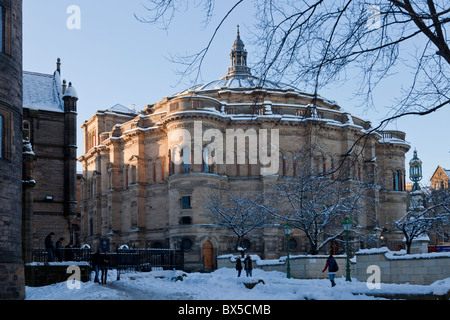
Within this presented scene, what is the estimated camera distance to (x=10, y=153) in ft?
75.1

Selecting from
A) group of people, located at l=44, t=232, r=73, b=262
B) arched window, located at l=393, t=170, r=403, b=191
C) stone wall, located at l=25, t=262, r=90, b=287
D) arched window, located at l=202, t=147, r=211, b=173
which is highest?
arched window, located at l=202, t=147, r=211, b=173

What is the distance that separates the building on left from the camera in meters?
22.0

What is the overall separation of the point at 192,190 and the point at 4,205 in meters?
33.8

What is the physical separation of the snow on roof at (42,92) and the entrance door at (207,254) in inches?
754

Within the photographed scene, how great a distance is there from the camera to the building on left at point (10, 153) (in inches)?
864

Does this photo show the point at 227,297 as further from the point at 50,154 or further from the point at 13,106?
the point at 50,154

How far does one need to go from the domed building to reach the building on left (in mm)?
28392

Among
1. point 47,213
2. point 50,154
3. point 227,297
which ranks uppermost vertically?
point 50,154

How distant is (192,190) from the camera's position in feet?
182

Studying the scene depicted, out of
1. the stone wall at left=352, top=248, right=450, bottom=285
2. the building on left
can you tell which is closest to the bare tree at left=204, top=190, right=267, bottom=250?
the stone wall at left=352, top=248, right=450, bottom=285

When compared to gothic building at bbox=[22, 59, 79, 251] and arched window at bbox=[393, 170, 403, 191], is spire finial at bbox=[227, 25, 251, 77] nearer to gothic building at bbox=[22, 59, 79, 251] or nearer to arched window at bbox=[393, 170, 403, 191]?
arched window at bbox=[393, 170, 403, 191]
